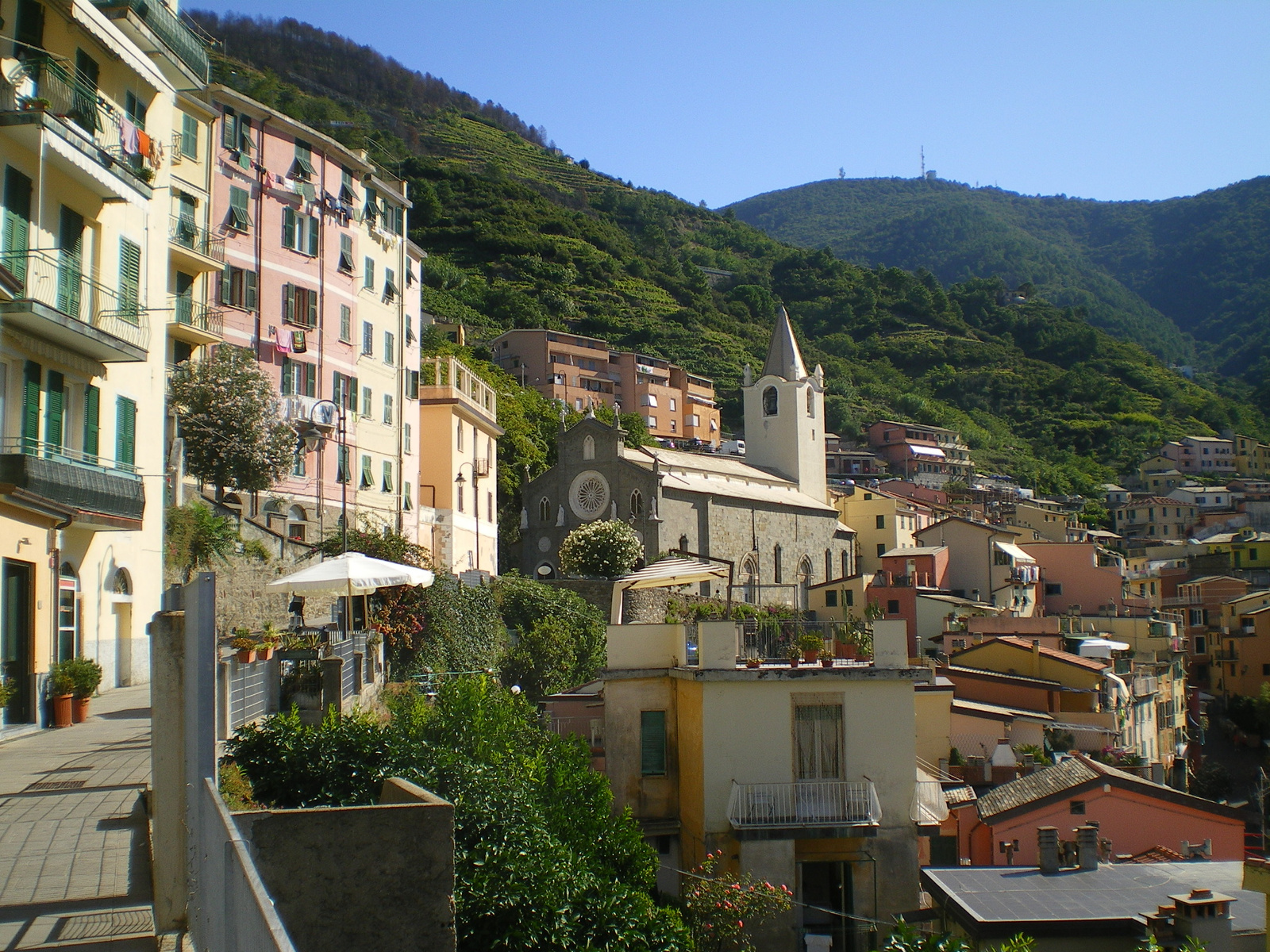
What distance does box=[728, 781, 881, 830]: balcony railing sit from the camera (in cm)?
1648

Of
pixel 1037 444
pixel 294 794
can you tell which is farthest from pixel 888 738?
pixel 1037 444

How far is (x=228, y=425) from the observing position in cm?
2459

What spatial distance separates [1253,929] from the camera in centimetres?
1324

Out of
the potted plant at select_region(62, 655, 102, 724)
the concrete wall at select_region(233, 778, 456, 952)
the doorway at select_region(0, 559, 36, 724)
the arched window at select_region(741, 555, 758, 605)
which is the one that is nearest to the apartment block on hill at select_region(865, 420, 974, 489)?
the arched window at select_region(741, 555, 758, 605)

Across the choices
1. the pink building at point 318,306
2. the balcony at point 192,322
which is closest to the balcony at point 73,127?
the balcony at point 192,322

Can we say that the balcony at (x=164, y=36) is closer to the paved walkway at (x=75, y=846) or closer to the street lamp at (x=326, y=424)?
the street lamp at (x=326, y=424)

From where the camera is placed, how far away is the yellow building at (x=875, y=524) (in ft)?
212

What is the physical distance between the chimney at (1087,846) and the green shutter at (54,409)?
15.2 metres

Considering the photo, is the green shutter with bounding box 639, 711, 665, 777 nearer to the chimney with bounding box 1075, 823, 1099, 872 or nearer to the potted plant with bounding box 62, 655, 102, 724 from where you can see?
the chimney with bounding box 1075, 823, 1099, 872

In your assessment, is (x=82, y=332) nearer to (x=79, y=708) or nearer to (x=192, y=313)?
(x=79, y=708)

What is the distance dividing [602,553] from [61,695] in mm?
26520

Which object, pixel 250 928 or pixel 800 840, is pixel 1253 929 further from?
pixel 250 928

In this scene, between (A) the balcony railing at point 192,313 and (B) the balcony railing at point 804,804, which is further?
(A) the balcony railing at point 192,313

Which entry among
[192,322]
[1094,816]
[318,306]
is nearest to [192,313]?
[192,322]
